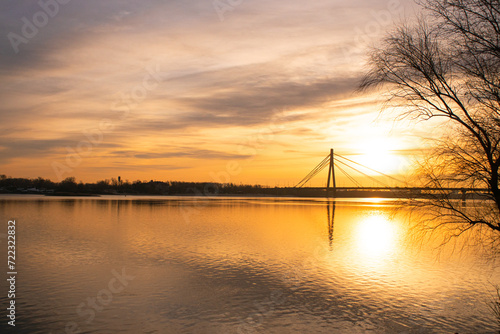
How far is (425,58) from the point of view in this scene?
871 cm

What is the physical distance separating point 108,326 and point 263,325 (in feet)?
11.7

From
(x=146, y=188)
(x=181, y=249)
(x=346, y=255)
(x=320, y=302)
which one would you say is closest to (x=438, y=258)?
Result: (x=346, y=255)

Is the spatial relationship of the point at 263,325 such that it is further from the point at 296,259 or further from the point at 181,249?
the point at 181,249

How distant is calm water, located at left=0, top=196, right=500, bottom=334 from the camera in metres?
9.23

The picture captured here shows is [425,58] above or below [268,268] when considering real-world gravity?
above

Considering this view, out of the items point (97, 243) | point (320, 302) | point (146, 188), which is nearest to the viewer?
point (320, 302)

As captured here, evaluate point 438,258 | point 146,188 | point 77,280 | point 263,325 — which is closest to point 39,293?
point 77,280

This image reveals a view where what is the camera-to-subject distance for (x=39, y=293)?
11.1m

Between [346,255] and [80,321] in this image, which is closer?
[80,321]

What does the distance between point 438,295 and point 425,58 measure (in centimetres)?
723

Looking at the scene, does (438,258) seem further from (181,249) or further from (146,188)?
(146,188)

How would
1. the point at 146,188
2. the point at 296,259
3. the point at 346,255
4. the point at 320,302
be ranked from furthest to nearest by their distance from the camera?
the point at 146,188, the point at 346,255, the point at 296,259, the point at 320,302

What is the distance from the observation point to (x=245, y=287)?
39.8 feet

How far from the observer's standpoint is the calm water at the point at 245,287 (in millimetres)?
9227
